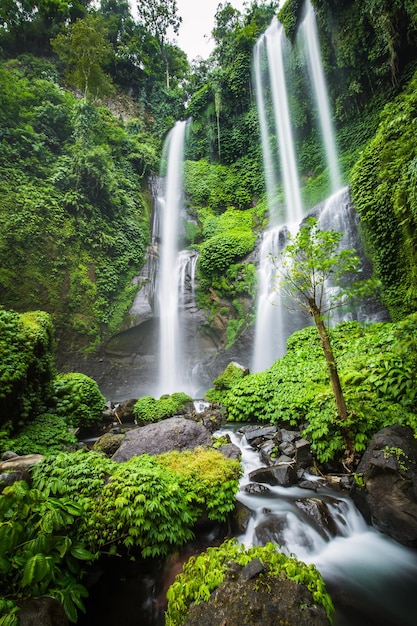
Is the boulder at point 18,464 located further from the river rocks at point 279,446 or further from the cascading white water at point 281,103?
the cascading white water at point 281,103

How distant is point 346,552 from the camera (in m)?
3.42

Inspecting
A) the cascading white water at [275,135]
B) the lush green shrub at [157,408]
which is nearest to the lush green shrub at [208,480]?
the lush green shrub at [157,408]

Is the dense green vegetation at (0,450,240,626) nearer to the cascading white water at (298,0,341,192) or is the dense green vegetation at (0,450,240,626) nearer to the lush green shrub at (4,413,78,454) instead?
the lush green shrub at (4,413,78,454)

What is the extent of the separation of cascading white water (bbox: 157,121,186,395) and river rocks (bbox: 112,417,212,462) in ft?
30.7

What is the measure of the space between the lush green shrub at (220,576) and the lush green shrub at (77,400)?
578 cm

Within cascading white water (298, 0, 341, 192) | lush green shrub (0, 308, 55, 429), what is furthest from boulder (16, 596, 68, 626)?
cascading white water (298, 0, 341, 192)

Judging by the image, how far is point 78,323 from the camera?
42.8ft

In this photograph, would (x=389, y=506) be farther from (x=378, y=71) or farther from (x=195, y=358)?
(x=378, y=71)

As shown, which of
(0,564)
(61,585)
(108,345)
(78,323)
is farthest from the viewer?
(108,345)

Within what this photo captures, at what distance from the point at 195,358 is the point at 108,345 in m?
4.78

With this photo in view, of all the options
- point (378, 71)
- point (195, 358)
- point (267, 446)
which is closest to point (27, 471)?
point (267, 446)

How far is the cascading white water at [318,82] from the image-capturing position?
1678 centimetres

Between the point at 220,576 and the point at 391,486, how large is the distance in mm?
2886

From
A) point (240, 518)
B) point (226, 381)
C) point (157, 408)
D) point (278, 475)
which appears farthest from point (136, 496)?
point (226, 381)
